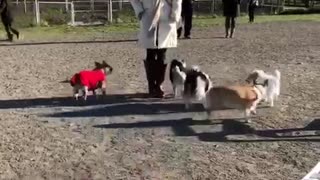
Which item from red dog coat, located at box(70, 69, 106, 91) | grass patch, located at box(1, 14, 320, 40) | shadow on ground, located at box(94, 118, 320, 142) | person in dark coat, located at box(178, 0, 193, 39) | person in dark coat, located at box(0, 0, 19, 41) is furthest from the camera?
grass patch, located at box(1, 14, 320, 40)

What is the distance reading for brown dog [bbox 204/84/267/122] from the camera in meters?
7.60

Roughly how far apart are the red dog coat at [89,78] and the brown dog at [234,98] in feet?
5.76

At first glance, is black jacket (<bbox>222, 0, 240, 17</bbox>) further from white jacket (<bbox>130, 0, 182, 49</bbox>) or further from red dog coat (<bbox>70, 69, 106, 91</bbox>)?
red dog coat (<bbox>70, 69, 106, 91</bbox>)

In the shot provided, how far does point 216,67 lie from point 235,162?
6.20 m

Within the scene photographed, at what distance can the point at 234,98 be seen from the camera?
7598 mm

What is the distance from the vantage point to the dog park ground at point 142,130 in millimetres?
5988

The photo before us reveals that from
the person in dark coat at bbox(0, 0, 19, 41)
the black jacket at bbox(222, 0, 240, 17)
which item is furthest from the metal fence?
the black jacket at bbox(222, 0, 240, 17)

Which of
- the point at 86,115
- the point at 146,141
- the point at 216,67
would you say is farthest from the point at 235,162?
→ the point at 216,67

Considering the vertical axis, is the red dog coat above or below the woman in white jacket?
below

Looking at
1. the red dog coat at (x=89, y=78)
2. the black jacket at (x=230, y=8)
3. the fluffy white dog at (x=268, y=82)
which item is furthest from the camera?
the black jacket at (x=230, y=8)

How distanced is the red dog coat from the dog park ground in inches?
10.8

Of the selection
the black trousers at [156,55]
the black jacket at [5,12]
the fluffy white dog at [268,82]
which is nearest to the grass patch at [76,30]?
the black jacket at [5,12]

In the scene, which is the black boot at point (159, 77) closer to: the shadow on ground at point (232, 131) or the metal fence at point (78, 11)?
the shadow on ground at point (232, 131)

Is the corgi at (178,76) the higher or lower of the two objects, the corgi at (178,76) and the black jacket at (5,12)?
the lower
